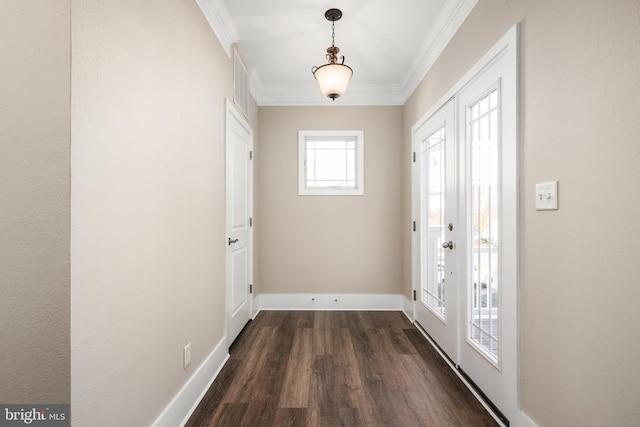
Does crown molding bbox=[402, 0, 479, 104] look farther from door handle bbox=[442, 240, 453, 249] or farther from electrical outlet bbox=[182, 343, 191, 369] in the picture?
electrical outlet bbox=[182, 343, 191, 369]

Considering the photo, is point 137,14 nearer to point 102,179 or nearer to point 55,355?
point 102,179

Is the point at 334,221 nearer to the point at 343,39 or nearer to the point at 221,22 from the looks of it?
the point at 343,39

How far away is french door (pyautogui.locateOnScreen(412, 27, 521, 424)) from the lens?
163cm

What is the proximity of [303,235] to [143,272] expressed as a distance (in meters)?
2.55

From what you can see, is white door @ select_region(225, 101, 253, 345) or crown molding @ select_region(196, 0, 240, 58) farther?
white door @ select_region(225, 101, 253, 345)

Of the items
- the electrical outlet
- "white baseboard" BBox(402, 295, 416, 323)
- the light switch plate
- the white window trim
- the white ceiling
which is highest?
the white ceiling

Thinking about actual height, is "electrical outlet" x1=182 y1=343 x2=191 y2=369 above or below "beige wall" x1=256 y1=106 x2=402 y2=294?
below

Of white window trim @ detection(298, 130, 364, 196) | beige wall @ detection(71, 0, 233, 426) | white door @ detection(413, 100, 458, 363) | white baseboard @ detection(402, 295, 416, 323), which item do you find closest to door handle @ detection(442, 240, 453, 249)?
white door @ detection(413, 100, 458, 363)

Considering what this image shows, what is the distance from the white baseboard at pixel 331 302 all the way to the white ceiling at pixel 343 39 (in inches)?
Result: 93.6

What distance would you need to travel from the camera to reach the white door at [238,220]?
8.68ft

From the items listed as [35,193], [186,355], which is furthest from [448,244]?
[35,193]

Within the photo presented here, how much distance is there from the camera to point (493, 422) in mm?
1709

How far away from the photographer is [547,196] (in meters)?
1.37

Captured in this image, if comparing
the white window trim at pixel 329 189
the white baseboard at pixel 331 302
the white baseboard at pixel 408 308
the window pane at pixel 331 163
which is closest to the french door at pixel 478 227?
the white baseboard at pixel 408 308
